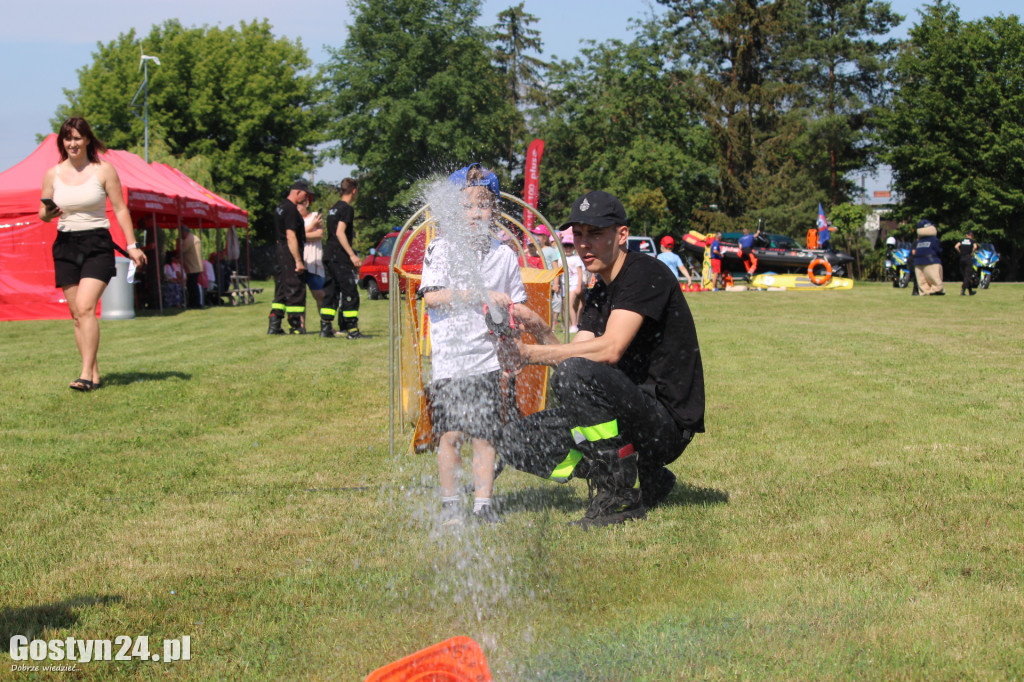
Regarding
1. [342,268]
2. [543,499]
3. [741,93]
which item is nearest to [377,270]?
[342,268]

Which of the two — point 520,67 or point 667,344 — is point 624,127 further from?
point 667,344

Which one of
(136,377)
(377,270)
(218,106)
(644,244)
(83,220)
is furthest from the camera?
(218,106)

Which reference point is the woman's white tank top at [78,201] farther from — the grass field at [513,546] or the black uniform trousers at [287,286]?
the black uniform trousers at [287,286]

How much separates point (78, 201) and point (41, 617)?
4706mm

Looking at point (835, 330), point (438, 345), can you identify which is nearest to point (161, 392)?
point (438, 345)

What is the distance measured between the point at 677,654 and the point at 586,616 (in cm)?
42

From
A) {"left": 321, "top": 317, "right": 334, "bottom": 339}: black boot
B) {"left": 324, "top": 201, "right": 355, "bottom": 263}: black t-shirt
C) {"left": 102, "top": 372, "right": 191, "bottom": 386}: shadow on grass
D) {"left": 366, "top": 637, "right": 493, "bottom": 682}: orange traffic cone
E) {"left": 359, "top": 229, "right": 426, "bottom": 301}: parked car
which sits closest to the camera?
{"left": 366, "top": 637, "right": 493, "bottom": 682}: orange traffic cone

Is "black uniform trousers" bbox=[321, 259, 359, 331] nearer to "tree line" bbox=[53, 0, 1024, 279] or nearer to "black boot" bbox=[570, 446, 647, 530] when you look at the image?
"black boot" bbox=[570, 446, 647, 530]

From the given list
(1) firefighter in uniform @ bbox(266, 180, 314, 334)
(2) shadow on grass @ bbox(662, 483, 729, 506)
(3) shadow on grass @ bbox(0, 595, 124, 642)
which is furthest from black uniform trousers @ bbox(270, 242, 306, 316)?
(3) shadow on grass @ bbox(0, 595, 124, 642)

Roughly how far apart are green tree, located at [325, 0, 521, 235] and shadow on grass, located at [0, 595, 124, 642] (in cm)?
2835

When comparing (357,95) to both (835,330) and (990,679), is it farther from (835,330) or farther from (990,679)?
(990,679)

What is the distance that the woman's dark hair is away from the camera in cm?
692

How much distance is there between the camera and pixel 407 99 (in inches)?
1385

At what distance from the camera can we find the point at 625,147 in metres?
49.6
